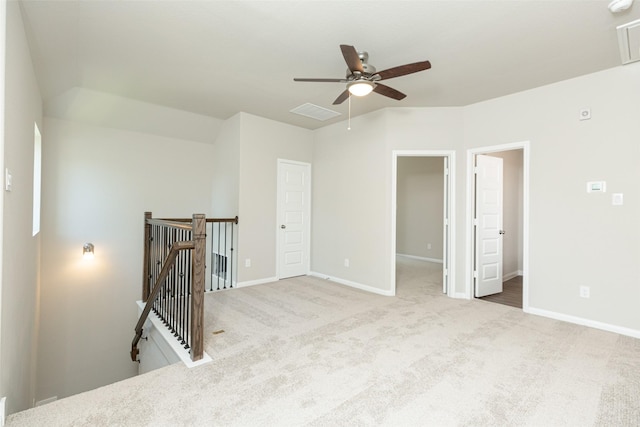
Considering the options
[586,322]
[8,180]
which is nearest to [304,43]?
[8,180]

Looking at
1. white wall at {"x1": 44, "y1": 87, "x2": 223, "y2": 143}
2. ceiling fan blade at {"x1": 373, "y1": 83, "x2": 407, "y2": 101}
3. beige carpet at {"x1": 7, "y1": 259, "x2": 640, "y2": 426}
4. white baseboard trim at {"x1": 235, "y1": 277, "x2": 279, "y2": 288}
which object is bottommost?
beige carpet at {"x1": 7, "y1": 259, "x2": 640, "y2": 426}

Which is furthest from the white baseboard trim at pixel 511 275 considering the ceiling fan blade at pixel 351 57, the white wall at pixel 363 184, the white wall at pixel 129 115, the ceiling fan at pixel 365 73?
the white wall at pixel 129 115

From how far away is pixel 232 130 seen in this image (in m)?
4.95

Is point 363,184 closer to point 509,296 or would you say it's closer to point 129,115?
point 509,296

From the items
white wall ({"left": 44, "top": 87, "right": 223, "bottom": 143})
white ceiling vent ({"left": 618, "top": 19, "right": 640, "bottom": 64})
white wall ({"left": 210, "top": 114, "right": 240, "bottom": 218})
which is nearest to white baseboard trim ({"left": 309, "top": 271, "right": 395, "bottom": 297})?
white wall ({"left": 210, "top": 114, "right": 240, "bottom": 218})

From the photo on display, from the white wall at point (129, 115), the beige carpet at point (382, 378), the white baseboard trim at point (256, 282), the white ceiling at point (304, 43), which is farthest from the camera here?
the white baseboard trim at point (256, 282)

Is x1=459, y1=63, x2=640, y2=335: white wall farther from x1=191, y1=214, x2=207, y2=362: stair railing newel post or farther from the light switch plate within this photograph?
x1=191, y1=214, x2=207, y2=362: stair railing newel post

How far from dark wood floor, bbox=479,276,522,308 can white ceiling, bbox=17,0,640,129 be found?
9.10 ft

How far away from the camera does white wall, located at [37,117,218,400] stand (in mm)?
4145

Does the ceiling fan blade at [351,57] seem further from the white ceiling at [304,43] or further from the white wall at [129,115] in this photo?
the white wall at [129,115]

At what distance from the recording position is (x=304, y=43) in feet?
8.80

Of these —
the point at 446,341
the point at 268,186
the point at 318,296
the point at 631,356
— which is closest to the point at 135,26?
the point at 268,186

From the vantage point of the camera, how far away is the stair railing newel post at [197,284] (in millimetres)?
2391

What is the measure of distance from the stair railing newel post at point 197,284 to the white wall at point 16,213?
1.08 metres
